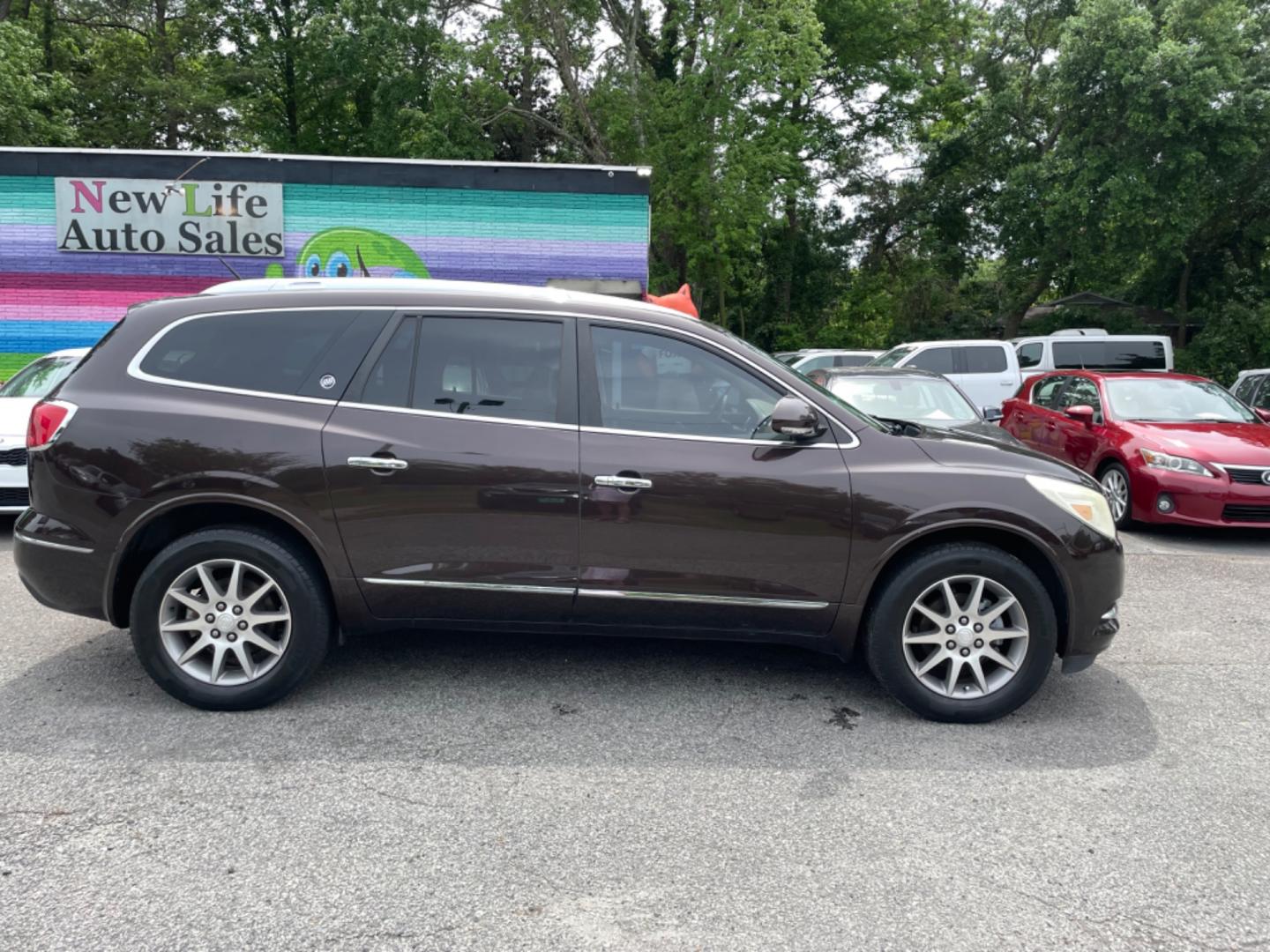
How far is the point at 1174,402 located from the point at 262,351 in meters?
8.37

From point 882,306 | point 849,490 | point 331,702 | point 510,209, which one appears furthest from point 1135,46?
point 331,702

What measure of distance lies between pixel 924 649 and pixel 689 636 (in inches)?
40.3

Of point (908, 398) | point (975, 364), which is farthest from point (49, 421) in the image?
point (975, 364)

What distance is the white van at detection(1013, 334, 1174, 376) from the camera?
59.3ft

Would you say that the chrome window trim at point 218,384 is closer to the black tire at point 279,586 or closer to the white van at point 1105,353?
the black tire at point 279,586

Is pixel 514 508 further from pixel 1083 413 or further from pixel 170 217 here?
pixel 170 217

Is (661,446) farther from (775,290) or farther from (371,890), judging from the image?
(775,290)

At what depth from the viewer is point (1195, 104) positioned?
20.7 metres

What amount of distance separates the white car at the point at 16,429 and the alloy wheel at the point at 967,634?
19.4 ft

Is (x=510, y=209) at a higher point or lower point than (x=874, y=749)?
higher

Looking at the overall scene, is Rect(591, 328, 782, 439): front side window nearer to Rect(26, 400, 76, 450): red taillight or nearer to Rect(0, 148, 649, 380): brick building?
Rect(26, 400, 76, 450): red taillight

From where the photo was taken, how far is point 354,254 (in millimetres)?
12516

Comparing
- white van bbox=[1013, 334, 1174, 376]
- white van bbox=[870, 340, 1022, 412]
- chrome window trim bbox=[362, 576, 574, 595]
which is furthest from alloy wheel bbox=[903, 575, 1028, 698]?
white van bbox=[1013, 334, 1174, 376]

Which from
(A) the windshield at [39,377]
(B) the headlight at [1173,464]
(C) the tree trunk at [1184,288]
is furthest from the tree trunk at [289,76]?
(B) the headlight at [1173,464]
